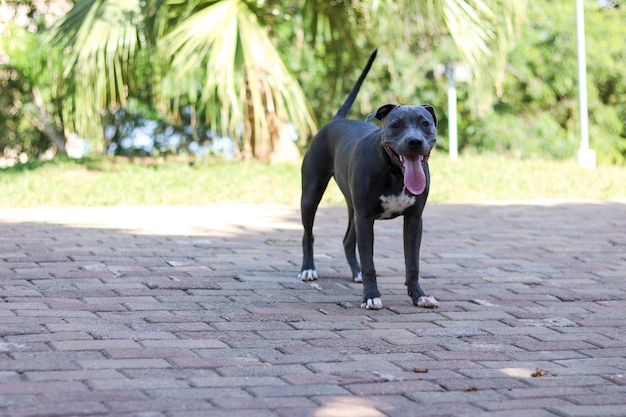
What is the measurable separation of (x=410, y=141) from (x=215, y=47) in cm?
678

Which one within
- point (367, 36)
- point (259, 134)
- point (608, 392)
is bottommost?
point (608, 392)

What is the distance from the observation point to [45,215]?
28.0ft

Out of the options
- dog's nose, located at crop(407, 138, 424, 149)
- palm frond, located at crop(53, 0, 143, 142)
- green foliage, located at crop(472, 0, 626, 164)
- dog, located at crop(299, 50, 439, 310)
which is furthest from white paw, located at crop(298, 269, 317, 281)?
green foliage, located at crop(472, 0, 626, 164)

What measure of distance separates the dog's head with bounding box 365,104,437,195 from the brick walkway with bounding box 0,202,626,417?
0.70 meters

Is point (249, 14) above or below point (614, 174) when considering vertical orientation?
above

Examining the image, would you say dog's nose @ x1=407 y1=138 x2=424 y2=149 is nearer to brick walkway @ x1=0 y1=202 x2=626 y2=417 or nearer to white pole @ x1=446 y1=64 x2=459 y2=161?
brick walkway @ x1=0 y1=202 x2=626 y2=417

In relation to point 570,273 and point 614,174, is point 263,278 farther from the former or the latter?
point 614,174

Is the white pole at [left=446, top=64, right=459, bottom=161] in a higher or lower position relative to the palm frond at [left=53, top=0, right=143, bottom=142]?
lower

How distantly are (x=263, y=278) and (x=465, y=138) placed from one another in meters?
16.9

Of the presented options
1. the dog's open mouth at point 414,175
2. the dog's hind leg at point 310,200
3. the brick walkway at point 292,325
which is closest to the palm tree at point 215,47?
the brick walkway at point 292,325

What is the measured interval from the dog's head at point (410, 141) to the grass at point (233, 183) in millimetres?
4940

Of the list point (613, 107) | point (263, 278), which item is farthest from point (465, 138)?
point (263, 278)

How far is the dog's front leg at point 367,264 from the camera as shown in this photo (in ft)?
16.9

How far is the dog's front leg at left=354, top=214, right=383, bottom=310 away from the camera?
16.9ft
